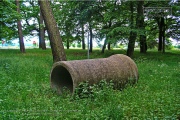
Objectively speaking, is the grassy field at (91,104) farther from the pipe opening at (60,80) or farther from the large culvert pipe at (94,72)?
the large culvert pipe at (94,72)

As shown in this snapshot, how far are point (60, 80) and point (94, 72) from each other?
146cm

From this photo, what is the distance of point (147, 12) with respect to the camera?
→ 17.7 m

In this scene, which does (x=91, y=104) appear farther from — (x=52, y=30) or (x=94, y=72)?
(x=52, y=30)

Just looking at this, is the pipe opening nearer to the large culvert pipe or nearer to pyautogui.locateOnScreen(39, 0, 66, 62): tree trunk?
the large culvert pipe

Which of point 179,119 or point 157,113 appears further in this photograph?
point 157,113

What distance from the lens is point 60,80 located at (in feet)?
23.4

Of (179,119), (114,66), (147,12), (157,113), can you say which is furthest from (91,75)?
(147,12)

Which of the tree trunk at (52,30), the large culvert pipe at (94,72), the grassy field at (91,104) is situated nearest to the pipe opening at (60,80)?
the large culvert pipe at (94,72)

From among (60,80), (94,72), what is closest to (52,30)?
(60,80)

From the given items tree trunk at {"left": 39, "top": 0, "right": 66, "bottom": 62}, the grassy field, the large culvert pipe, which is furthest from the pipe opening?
tree trunk at {"left": 39, "top": 0, "right": 66, "bottom": 62}

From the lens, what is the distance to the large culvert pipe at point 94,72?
5.96m

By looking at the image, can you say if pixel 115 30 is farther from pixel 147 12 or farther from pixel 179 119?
pixel 179 119

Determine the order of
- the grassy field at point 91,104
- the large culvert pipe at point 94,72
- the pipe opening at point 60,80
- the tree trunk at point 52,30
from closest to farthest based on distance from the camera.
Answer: the grassy field at point 91,104, the large culvert pipe at point 94,72, the pipe opening at point 60,80, the tree trunk at point 52,30

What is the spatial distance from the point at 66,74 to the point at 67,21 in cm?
1251
